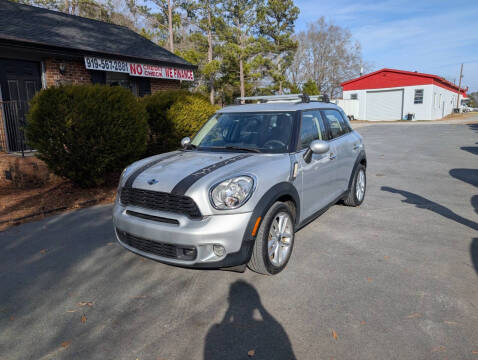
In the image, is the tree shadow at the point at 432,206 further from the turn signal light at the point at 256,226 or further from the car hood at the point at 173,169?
the car hood at the point at 173,169

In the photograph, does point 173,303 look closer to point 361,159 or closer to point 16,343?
point 16,343

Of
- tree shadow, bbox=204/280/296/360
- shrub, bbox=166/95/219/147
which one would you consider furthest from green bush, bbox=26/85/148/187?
tree shadow, bbox=204/280/296/360

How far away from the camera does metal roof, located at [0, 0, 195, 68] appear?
430 inches

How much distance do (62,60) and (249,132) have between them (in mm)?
10282

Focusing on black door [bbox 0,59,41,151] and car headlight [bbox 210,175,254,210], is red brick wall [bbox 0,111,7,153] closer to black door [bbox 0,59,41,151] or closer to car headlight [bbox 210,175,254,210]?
black door [bbox 0,59,41,151]

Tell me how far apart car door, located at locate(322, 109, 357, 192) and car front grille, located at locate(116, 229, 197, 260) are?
8.58 feet

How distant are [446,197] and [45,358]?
258 inches

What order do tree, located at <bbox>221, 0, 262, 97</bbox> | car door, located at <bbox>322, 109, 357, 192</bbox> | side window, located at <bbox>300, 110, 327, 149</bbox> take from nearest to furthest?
side window, located at <bbox>300, 110, 327, 149</bbox>
car door, located at <bbox>322, 109, 357, 192</bbox>
tree, located at <bbox>221, 0, 262, 97</bbox>

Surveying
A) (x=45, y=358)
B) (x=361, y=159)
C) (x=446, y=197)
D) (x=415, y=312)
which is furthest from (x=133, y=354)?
(x=446, y=197)

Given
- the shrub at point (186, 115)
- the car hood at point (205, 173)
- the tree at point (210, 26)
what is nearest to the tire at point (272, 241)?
the car hood at point (205, 173)

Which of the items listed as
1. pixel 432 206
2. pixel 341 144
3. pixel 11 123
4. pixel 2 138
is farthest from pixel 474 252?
pixel 2 138

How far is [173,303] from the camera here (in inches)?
124

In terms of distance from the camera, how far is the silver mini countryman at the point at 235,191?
304cm

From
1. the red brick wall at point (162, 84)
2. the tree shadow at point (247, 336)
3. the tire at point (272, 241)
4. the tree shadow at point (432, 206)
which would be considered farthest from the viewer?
the red brick wall at point (162, 84)
